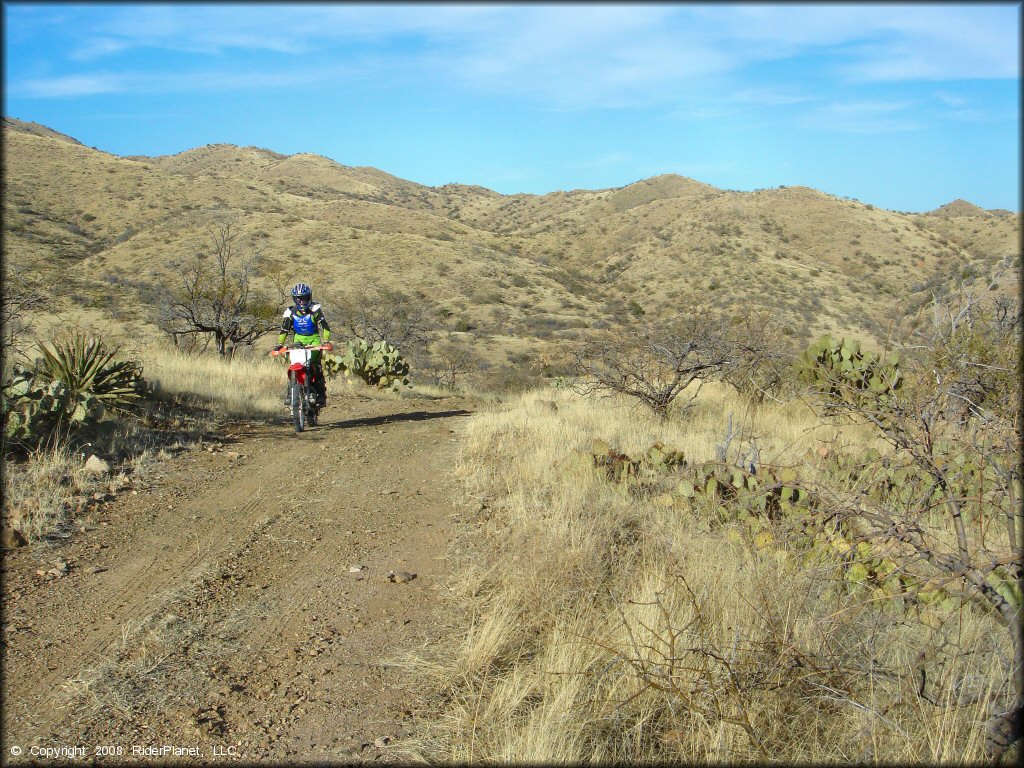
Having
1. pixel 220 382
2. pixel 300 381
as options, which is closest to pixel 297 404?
pixel 300 381

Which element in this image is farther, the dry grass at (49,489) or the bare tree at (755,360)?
the bare tree at (755,360)

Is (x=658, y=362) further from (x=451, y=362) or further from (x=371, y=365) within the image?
(x=451, y=362)

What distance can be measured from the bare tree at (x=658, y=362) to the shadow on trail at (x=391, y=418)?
98.8 inches

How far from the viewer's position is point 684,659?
3.70m

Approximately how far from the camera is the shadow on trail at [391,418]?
10922mm

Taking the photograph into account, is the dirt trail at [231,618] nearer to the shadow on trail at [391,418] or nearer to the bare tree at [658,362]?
the shadow on trail at [391,418]

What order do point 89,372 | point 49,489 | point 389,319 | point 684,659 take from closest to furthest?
point 684,659 → point 49,489 → point 89,372 → point 389,319

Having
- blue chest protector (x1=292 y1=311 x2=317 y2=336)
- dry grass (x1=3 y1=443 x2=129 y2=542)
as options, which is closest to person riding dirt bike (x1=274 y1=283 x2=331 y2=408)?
blue chest protector (x1=292 y1=311 x2=317 y2=336)

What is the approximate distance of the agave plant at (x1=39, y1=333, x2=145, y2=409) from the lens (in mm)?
8031

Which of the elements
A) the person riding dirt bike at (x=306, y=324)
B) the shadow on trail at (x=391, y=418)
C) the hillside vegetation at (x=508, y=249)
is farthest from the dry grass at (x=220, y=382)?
the hillside vegetation at (x=508, y=249)

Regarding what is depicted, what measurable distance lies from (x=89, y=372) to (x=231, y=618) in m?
5.10

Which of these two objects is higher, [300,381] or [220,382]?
[300,381]

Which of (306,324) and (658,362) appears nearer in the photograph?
(306,324)

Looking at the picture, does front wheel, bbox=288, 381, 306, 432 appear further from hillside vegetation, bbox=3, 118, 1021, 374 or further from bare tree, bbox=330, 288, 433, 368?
hillside vegetation, bbox=3, 118, 1021, 374
